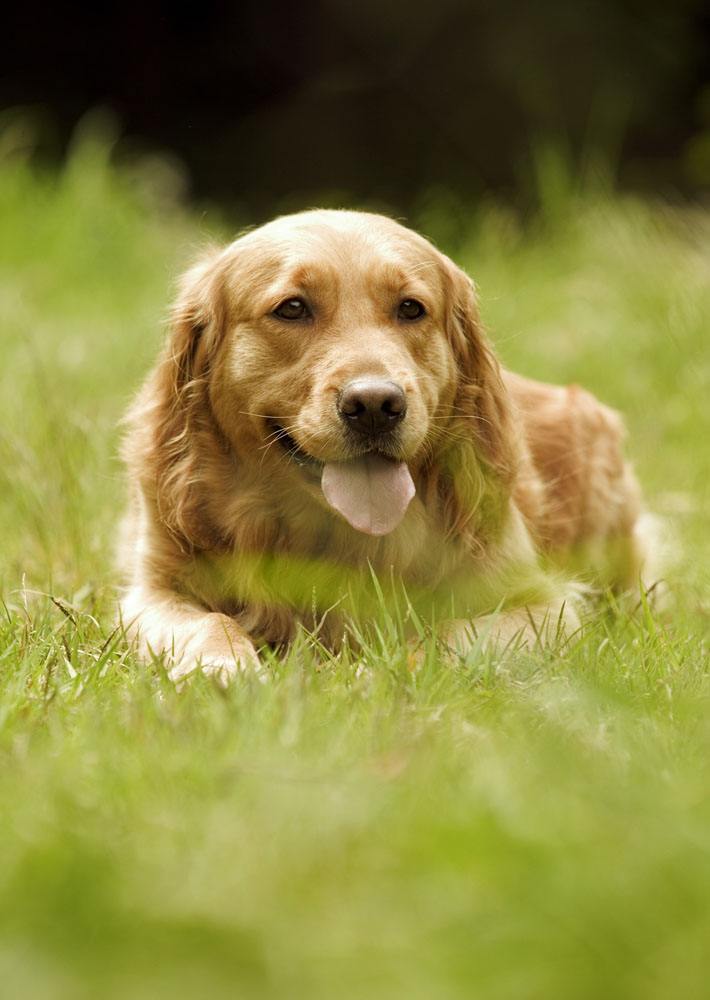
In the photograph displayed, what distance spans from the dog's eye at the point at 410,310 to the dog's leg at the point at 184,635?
2.74 ft

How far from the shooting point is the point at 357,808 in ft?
5.95

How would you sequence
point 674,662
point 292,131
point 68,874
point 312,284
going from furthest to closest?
point 292,131 < point 312,284 < point 674,662 < point 68,874

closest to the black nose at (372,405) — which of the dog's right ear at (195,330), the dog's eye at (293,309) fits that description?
the dog's eye at (293,309)

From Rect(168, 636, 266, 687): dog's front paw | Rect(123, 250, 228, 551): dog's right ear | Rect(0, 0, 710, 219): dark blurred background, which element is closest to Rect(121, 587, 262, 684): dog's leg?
Rect(168, 636, 266, 687): dog's front paw

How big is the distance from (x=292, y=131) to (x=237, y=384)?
10.0m

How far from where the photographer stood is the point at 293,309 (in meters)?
3.26

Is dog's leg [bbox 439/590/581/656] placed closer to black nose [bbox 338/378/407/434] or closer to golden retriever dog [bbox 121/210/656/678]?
golden retriever dog [bbox 121/210/656/678]

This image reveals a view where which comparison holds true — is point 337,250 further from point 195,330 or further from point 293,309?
point 195,330

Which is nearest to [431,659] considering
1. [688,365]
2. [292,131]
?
[688,365]

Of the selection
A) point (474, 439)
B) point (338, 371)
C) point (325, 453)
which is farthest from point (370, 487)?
point (474, 439)

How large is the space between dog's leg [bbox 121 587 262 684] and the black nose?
55cm

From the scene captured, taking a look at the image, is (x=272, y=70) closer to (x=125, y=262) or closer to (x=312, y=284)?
(x=125, y=262)

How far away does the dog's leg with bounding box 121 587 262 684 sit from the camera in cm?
282

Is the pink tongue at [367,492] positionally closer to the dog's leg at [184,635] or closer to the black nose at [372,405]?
the black nose at [372,405]
